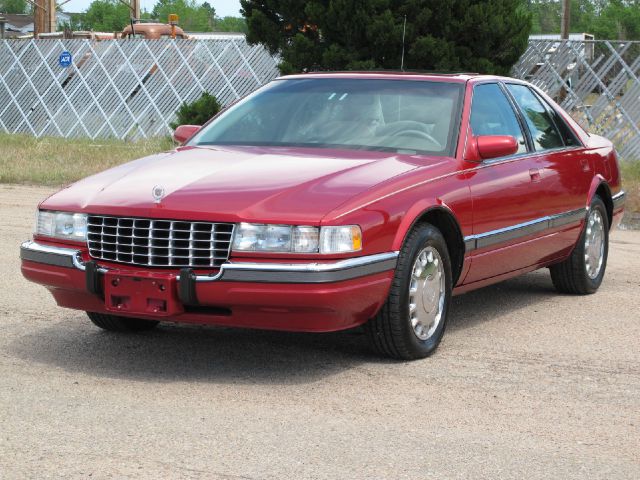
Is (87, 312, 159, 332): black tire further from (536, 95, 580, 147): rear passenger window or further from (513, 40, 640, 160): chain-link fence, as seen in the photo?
(513, 40, 640, 160): chain-link fence

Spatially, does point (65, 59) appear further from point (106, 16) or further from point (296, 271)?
point (106, 16)

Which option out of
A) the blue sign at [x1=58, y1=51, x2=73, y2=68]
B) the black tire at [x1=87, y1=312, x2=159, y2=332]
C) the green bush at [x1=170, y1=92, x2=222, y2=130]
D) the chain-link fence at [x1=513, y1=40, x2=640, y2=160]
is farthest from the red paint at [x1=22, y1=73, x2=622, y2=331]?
the blue sign at [x1=58, y1=51, x2=73, y2=68]

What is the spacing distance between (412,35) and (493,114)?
28.5ft

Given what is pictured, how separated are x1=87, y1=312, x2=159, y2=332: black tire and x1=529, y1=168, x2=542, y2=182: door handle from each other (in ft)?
7.64

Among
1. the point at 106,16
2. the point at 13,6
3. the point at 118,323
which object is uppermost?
the point at 118,323

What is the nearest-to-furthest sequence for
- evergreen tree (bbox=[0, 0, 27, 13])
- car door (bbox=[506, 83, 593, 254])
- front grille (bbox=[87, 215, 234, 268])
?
front grille (bbox=[87, 215, 234, 268]), car door (bbox=[506, 83, 593, 254]), evergreen tree (bbox=[0, 0, 27, 13])

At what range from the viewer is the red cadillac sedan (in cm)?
578

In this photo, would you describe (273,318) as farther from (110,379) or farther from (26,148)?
(26,148)

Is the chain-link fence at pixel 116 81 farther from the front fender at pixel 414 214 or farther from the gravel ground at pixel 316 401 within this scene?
the front fender at pixel 414 214

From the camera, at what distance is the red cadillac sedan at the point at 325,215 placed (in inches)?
227

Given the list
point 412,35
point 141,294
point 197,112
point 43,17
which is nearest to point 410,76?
point 141,294

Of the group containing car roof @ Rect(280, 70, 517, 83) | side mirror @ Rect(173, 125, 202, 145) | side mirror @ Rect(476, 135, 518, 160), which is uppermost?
car roof @ Rect(280, 70, 517, 83)

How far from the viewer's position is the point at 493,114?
25.0 ft

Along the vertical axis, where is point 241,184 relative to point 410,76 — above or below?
below
